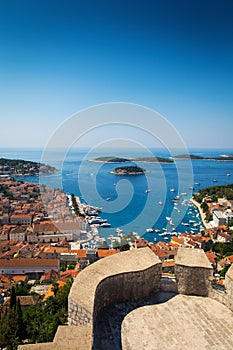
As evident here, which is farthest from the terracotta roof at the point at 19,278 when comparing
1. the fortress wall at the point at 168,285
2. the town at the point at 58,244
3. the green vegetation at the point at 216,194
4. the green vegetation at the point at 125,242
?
the green vegetation at the point at 216,194

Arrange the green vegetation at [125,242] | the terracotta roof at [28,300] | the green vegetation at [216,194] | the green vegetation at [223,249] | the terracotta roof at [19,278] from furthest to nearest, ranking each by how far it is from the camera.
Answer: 1. the green vegetation at [216,194]
2. the green vegetation at [125,242]
3. the green vegetation at [223,249]
4. the terracotta roof at [19,278]
5. the terracotta roof at [28,300]

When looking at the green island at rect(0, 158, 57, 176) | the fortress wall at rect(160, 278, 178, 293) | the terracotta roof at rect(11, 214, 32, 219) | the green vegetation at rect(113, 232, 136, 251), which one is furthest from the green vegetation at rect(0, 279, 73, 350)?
the green island at rect(0, 158, 57, 176)

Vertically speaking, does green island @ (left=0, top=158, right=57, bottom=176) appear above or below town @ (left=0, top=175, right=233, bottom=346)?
above

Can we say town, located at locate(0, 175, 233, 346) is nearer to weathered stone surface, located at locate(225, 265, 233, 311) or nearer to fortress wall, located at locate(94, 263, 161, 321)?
fortress wall, located at locate(94, 263, 161, 321)

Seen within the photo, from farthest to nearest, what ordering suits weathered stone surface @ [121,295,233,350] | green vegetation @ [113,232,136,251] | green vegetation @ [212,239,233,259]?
green vegetation @ [113,232,136,251] < green vegetation @ [212,239,233,259] < weathered stone surface @ [121,295,233,350]

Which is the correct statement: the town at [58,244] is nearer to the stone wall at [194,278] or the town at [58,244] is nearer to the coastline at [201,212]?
the coastline at [201,212]

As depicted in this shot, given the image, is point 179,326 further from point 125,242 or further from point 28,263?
point 125,242

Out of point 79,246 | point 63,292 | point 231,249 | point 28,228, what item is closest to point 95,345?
point 63,292

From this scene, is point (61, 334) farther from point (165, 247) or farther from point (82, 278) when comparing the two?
point (165, 247)
